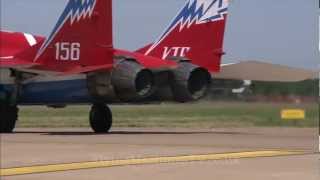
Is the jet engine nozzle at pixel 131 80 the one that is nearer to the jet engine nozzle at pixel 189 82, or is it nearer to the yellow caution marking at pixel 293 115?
the jet engine nozzle at pixel 189 82

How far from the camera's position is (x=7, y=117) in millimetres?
23266

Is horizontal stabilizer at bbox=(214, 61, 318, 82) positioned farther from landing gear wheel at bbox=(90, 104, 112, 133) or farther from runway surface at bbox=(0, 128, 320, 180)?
runway surface at bbox=(0, 128, 320, 180)

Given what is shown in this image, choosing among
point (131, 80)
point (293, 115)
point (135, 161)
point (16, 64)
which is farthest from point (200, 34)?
point (135, 161)

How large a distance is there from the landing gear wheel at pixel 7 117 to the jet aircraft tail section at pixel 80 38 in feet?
5.69

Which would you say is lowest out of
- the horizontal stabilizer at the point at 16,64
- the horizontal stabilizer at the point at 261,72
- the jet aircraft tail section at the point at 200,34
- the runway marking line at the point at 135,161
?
the runway marking line at the point at 135,161

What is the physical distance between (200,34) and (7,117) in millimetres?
7580

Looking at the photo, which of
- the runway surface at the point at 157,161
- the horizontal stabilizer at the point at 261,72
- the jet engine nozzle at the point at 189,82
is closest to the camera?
the runway surface at the point at 157,161

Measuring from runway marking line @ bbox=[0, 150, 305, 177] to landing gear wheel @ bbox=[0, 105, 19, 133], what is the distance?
1076 centimetres

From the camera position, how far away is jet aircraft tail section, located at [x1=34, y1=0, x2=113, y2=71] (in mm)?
22328

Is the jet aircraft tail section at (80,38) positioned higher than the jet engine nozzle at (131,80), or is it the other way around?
the jet aircraft tail section at (80,38)

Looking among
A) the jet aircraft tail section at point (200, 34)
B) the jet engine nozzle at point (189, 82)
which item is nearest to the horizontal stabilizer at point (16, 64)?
the jet engine nozzle at point (189, 82)

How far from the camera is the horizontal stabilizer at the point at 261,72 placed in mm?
29156

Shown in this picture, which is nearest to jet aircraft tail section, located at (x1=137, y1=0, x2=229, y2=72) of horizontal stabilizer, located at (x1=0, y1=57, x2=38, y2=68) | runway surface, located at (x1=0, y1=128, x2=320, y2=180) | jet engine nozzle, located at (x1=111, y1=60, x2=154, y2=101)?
jet engine nozzle, located at (x1=111, y1=60, x2=154, y2=101)

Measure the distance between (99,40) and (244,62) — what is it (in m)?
8.18
